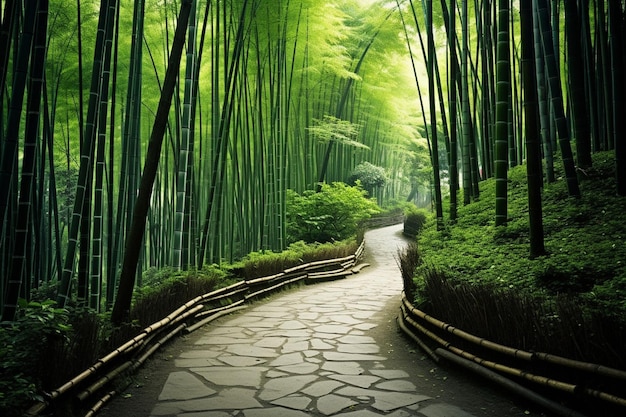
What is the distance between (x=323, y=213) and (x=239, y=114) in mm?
4632

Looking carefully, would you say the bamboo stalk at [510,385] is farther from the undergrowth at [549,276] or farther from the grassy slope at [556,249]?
the grassy slope at [556,249]

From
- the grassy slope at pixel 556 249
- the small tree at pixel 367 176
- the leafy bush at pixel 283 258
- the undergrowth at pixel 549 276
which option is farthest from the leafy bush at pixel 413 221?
the undergrowth at pixel 549 276

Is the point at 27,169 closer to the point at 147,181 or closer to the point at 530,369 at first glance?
the point at 147,181

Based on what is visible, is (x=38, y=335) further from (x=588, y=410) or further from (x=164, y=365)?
(x=588, y=410)

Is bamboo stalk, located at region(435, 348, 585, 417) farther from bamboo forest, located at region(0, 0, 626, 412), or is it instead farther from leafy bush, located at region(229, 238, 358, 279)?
leafy bush, located at region(229, 238, 358, 279)

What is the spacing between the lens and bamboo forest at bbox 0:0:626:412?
11.3ft

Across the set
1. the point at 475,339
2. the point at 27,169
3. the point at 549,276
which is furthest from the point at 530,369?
the point at 27,169

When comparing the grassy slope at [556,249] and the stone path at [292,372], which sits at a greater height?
the grassy slope at [556,249]

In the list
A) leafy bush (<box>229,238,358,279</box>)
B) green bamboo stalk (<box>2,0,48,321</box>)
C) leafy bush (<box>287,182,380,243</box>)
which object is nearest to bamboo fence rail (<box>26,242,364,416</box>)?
leafy bush (<box>229,238,358,279</box>)

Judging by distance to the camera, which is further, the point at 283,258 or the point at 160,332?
the point at 283,258

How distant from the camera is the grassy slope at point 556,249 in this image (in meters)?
3.22

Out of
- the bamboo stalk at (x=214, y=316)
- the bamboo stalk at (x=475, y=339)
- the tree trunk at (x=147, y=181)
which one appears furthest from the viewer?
the bamboo stalk at (x=214, y=316)

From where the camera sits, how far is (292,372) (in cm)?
350

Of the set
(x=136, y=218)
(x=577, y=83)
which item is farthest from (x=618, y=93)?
(x=136, y=218)
